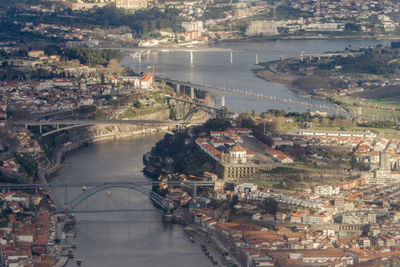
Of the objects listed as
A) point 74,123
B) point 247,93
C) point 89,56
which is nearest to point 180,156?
point 74,123

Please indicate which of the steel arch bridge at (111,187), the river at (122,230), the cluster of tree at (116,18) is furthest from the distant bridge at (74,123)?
the cluster of tree at (116,18)

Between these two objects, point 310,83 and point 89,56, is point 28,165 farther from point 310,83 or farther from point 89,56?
point 89,56

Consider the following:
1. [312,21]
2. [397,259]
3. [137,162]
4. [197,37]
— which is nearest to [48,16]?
[197,37]

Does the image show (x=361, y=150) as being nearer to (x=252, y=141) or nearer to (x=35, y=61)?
(x=252, y=141)

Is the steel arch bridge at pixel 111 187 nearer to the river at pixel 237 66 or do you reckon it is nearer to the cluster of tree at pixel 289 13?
the river at pixel 237 66

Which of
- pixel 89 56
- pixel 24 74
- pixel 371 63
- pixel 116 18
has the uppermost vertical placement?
pixel 24 74

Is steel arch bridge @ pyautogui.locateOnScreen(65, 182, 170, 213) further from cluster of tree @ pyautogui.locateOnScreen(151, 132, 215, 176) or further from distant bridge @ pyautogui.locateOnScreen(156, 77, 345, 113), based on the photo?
distant bridge @ pyautogui.locateOnScreen(156, 77, 345, 113)
